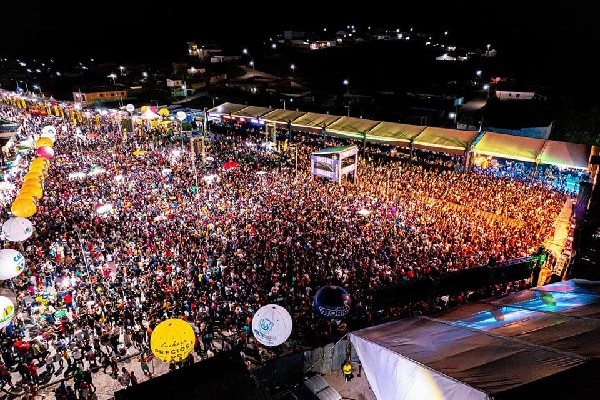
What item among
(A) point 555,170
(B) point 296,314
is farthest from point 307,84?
(B) point 296,314

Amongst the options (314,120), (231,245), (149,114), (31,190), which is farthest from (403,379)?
(149,114)

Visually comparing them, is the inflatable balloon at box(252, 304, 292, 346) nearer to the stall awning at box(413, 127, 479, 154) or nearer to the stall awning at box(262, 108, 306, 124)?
the stall awning at box(413, 127, 479, 154)

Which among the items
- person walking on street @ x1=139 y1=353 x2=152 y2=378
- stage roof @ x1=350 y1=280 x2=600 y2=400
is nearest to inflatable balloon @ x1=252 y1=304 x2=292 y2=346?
stage roof @ x1=350 y1=280 x2=600 y2=400

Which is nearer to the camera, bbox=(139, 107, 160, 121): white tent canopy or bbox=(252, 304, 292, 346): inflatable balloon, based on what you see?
bbox=(252, 304, 292, 346): inflatable balloon

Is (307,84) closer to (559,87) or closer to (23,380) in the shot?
(559,87)

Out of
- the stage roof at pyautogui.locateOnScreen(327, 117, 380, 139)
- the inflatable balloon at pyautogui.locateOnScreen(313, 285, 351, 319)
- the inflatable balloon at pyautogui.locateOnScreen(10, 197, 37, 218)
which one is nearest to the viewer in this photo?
the inflatable balloon at pyautogui.locateOnScreen(313, 285, 351, 319)

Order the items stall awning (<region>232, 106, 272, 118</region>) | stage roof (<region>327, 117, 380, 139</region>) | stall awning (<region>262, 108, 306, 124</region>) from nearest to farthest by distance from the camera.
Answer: stage roof (<region>327, 117, 380, 139</region>), stall awning (<region>262, 108, 306, 124</region>), stall awning (<region>232, 106, 272, 118</region>)

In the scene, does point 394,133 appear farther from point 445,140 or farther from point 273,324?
point 273,324
